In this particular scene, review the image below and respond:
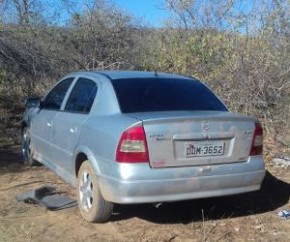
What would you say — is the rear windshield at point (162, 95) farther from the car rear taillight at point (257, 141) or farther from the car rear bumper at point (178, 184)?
the car rear bumper at point (178, 184)

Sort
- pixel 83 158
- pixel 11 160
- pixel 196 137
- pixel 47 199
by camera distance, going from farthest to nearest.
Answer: pixel 11 160 < pixel 47 199 < pixel 83 158 < pixel 196 137

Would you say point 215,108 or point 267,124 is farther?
point 267,124

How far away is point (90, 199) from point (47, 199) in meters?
1.05

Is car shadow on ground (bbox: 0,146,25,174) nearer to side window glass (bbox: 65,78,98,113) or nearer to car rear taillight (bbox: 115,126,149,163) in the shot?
side window glass (bbox: 65,78,98,113)

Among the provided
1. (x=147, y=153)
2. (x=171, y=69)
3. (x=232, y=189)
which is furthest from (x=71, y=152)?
(x=171, y=69)

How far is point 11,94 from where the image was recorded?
44.5 feet

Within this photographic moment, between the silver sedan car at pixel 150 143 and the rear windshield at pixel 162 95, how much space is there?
0.04 feet

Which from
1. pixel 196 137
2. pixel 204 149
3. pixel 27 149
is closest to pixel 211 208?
pixel 204 149

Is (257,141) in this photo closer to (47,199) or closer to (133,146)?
(133,146)

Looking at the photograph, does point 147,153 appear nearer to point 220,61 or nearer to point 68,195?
point 68,195

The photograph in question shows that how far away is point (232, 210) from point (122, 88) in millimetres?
1864

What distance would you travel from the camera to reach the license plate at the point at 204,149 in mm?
5281

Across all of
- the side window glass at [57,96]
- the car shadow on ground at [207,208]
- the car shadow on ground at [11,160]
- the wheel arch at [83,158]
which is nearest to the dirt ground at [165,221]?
the car shadow on ground at [207,208]

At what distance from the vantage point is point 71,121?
629 centimetres
